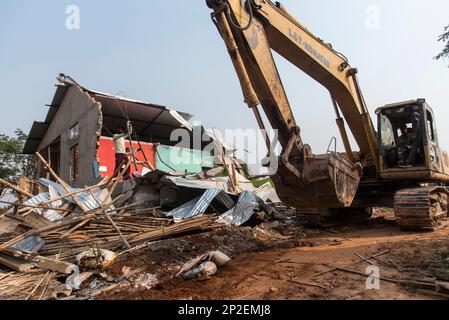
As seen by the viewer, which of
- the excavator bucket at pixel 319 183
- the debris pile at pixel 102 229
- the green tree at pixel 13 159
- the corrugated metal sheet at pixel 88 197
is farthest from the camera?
the green tree at pixel 13 159

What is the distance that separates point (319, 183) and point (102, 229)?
3.99 m

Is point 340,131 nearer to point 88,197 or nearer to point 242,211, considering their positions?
point 242,211

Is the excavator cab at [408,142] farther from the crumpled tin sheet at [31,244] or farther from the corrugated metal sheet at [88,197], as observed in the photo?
the crumpled tin sheet at [31,244]

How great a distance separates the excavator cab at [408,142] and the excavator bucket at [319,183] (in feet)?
8.00

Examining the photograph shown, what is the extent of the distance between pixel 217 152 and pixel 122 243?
1162 centimetres

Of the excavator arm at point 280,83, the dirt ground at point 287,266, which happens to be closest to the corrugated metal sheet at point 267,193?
the dirt ground at point 287,266

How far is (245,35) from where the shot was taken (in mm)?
4949

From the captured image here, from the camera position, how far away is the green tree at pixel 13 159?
1153 inches

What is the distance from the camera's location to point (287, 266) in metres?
4.52

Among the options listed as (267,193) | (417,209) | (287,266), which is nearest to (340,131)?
(417,209)
